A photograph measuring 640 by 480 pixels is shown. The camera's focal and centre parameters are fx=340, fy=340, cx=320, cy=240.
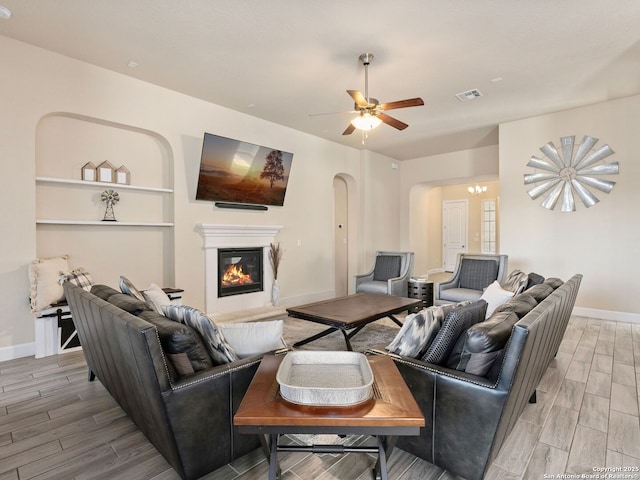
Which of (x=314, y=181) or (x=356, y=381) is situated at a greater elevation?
(x=314, y=181)

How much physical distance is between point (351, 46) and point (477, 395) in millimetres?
3120

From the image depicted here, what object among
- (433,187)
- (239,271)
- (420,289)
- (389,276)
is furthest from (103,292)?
(433,187)

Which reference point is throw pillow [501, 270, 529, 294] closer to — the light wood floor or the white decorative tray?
the light wood floor

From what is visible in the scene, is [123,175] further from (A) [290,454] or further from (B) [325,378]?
(B) [325,378]

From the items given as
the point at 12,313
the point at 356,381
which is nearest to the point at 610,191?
the point at 356,381

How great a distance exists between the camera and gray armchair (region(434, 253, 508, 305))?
4780 mm

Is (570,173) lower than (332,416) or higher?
higher

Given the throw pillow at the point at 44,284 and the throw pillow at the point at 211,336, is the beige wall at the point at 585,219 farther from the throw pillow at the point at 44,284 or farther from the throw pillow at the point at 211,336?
the throw pillow at the point at 44,284

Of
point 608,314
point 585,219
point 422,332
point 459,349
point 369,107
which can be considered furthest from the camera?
point 585,219

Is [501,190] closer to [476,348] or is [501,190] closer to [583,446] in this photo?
[583,446]

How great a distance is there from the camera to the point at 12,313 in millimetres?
3355

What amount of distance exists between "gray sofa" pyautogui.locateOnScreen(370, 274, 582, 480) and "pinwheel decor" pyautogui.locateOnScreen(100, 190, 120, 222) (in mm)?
3775

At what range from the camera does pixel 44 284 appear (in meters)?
3.31

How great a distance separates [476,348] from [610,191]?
4754 millimetres
